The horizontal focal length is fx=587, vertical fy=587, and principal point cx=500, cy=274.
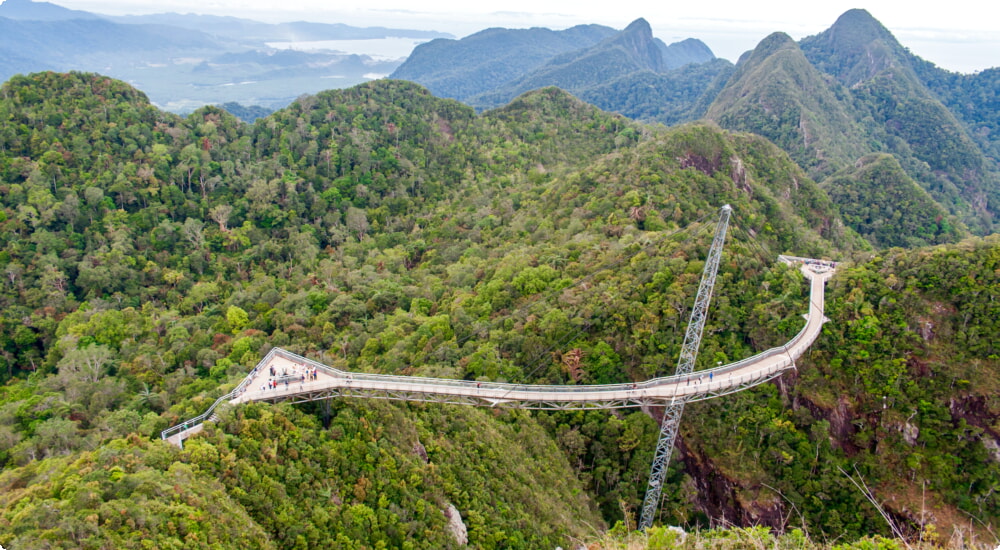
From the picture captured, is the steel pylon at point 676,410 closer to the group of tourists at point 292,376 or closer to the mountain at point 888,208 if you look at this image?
the group of tourists at point 292,376

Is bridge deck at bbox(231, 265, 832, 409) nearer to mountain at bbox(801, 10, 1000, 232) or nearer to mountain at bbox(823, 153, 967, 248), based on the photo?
mountain at bbox(823, 153, 967, 248)

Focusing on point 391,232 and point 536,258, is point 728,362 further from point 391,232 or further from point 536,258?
point 391,232

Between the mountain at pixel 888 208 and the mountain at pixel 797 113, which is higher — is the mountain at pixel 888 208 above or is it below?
below

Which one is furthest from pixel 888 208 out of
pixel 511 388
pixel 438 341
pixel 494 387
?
pixel 494 387

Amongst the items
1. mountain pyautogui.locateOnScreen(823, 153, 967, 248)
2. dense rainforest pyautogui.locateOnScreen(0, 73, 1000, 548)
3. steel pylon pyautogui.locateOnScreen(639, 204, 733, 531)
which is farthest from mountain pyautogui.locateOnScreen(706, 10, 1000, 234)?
steel pylon pyautogui.locateOnScreen(639, 204, 733, 531)

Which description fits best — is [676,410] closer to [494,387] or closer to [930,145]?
[494,387]

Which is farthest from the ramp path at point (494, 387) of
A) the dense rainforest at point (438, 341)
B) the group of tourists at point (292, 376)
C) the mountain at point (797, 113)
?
the mountain at point (797, 113)
